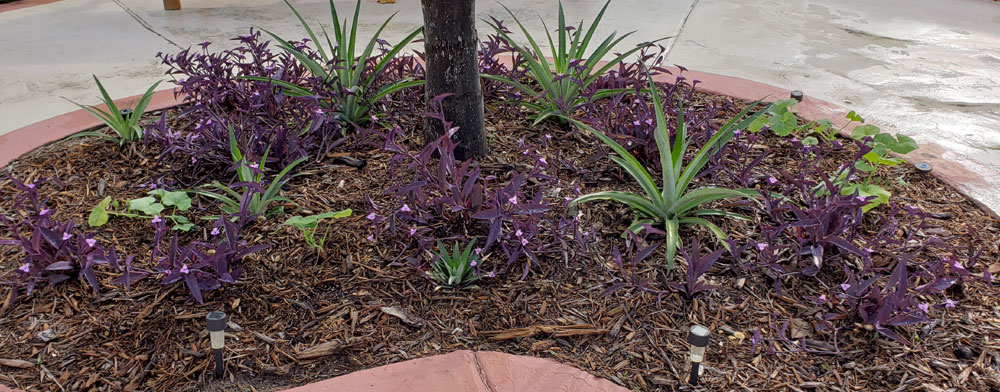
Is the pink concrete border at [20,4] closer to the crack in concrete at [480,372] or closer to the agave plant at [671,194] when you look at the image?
the agave plant at [671,194]

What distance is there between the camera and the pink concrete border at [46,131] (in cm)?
306

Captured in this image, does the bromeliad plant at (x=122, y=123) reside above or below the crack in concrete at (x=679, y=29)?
below

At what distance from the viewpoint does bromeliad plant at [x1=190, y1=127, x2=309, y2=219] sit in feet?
7.80

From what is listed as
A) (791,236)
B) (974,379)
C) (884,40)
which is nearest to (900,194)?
(791,236)

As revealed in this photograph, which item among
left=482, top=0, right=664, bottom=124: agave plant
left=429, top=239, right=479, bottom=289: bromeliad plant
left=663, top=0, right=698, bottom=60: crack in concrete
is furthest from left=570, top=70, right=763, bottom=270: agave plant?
left=663, top=0, right=698, bottom=60: crack in concrete

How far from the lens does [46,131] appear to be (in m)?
3.22

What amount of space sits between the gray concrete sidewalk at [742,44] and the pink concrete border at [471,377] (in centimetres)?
202

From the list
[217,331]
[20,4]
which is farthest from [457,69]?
[20,4]

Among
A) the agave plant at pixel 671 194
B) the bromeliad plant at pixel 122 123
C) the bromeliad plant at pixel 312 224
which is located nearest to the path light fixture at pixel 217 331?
the bromeliad plant at pixel 312 224

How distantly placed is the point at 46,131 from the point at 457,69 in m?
2.03

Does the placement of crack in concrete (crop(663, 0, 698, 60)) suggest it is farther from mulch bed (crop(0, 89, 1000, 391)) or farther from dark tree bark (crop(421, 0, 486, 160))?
mulch bed (crop(0, 89, 1000, 391))

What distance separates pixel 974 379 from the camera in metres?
1.95

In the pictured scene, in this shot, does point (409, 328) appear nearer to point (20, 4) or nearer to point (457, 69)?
point (457, 69)

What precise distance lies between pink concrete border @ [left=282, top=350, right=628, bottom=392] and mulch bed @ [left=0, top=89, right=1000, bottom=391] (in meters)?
0.06
